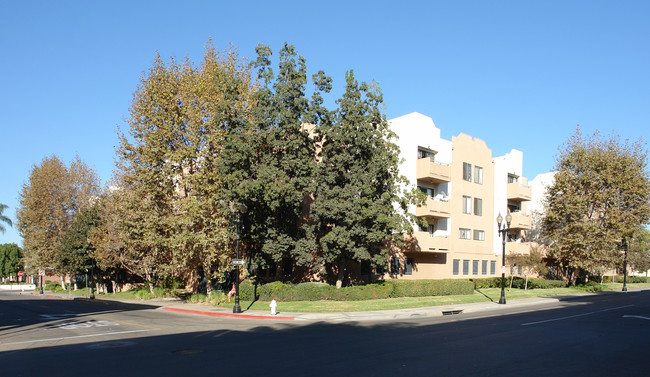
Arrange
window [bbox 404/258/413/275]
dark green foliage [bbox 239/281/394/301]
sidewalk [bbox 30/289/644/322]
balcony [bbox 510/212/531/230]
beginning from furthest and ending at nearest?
balcony [bbox 510/212/531/230] → window [bbox 404/258/413/275] → dark green foliage [bbox 239/281/394/301] → sidewalk [bbox 30/289/644/322]

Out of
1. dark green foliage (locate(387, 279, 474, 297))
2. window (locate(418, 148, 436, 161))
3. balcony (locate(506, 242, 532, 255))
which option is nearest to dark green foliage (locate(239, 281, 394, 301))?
dark green foliage (locate(387, 279, 474, 297))

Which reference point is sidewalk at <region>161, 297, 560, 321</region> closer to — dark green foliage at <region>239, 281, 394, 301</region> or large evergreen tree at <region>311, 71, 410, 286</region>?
dark green foliage at <region>239, 281, 394, 301</region>

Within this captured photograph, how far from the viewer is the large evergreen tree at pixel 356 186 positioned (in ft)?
86.5

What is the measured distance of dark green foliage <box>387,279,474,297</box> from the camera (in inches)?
1196

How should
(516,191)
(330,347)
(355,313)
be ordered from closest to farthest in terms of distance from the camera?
(330,347)
(355,313)
(516,191)

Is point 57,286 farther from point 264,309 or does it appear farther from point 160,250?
point 264,309

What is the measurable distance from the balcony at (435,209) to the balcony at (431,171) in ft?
6.27

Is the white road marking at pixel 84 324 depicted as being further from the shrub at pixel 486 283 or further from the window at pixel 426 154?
the shrub at pixel 486 283

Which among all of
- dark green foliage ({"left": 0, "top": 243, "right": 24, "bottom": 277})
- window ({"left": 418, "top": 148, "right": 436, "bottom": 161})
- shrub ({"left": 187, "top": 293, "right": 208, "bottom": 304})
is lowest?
dark green foliage ({"left": 0, "top": 243, "right": 24, "bottom": 277})

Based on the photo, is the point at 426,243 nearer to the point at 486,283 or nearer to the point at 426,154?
the point at 486,283

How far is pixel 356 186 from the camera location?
26875 millimetres

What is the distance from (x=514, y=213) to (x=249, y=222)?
99.2 feet

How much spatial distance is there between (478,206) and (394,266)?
38.9ft

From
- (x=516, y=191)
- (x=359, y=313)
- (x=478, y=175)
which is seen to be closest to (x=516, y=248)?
(x=516, y=191)
